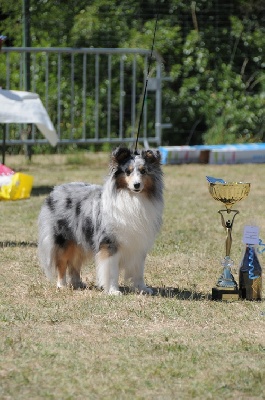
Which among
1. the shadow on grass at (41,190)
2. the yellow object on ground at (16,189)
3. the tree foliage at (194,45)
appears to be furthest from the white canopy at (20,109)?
the tree foliage at (194,45)

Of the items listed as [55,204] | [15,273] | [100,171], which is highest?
[55,204]

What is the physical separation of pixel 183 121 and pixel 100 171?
2.86 m

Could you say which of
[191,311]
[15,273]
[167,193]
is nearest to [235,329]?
[191,311]

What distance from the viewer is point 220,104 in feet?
45.3

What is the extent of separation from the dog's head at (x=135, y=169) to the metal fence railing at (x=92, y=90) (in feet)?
22.4

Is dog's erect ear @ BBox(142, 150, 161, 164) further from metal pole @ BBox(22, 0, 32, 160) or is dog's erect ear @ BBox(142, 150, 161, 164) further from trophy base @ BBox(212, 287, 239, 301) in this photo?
metal pole @ BBox(22, 0, 32, 160)

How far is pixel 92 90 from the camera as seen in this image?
43.8ft

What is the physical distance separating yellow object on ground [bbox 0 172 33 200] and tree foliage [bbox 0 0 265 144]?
253 inches

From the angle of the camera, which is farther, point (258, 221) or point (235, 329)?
point (258, 221)

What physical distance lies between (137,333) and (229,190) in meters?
1.16

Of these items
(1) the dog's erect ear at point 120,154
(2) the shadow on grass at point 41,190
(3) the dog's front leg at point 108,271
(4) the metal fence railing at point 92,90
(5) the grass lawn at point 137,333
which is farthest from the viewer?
(4) the metal fence railing at point 92,90

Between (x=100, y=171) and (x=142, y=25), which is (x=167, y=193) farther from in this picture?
(x=142, y=25)

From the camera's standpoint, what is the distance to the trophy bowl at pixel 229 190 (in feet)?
17.3

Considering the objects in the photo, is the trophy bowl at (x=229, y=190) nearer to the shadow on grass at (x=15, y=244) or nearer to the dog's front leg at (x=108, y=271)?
the dog's front leg at (x=108, y=271)
